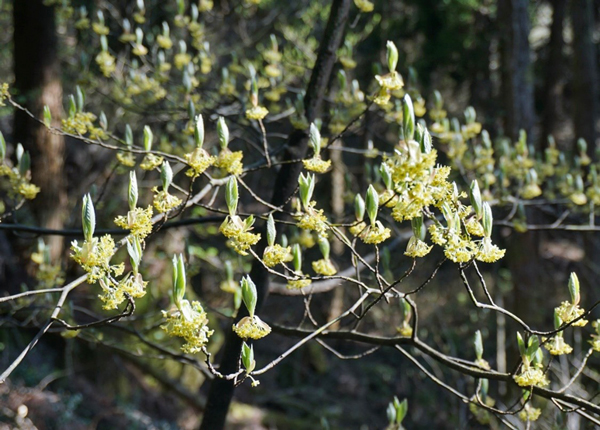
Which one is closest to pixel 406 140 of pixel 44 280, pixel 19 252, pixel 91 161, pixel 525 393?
pixel 525 393

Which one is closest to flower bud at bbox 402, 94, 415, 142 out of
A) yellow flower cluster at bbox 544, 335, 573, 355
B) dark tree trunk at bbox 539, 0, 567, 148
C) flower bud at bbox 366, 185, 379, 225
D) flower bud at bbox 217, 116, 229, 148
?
flower bud at bbox 366, 185, 379, 225

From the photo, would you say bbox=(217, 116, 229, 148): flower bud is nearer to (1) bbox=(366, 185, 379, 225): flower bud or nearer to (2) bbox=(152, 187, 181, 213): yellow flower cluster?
(2) bbox=(152, 187, 181, 213): yellow flower cluster

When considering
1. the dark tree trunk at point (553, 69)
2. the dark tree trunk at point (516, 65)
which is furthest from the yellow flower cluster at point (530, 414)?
the dark tree trunk at point (553, 69)

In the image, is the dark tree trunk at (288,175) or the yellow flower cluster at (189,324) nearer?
the yellow flower cluster at (189,324)

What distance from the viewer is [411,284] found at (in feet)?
29.5

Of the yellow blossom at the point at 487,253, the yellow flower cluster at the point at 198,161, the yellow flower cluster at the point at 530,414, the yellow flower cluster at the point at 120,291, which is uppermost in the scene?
the yellow flower cluster at the point at 198,161

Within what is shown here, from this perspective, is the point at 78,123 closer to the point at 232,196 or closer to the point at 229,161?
the point at 229,161

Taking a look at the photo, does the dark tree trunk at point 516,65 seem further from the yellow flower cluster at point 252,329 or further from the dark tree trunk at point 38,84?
the yellow flower cluster at point 252,329

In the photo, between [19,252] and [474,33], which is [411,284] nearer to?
[474,33]

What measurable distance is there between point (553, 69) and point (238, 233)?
8.57 meters

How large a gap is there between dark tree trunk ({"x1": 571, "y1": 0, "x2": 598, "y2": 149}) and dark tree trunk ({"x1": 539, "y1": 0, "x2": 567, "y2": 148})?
1149 millimetres

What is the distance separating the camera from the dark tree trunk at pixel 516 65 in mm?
5758

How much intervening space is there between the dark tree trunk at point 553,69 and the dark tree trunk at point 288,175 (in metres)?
7.15

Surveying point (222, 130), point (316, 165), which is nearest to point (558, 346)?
point (316, 165)
